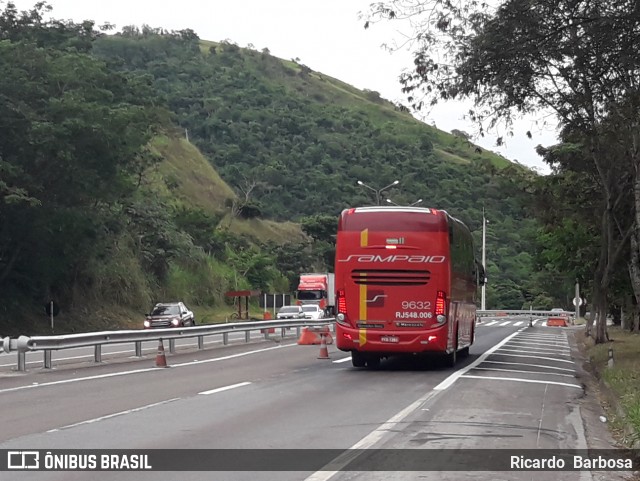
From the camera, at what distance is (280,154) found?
118000mm

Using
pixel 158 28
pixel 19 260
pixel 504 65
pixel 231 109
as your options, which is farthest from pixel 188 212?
pixel 158 28

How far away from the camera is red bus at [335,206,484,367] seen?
2220 centimetres

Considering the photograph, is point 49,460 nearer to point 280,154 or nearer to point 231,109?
point 280,154

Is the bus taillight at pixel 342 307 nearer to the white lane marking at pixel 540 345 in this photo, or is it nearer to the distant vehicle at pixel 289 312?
the white lane marking at pixel 540 345

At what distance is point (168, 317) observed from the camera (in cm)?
4381

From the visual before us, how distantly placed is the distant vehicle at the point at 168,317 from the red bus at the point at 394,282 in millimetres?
21412

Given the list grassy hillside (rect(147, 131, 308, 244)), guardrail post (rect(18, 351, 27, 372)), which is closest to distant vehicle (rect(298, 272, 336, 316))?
grassy hillside (rect(147, 131, 308, 244))

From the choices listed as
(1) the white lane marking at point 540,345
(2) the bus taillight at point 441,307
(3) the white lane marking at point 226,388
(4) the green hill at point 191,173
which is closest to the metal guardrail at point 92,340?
(3) the white lane marking at point 226,388

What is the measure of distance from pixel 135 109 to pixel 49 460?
35.3m

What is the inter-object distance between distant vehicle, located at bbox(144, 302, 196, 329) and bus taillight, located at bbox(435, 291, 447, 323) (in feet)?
73.7

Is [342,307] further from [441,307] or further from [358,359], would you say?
[441,307]

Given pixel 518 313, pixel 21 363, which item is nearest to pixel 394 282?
pixel 21 363

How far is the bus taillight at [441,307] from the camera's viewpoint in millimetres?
22188

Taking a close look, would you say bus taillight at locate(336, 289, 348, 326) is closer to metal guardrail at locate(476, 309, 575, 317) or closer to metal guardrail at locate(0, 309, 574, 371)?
metal guardrail at locate(0, 309, 574, 371)
